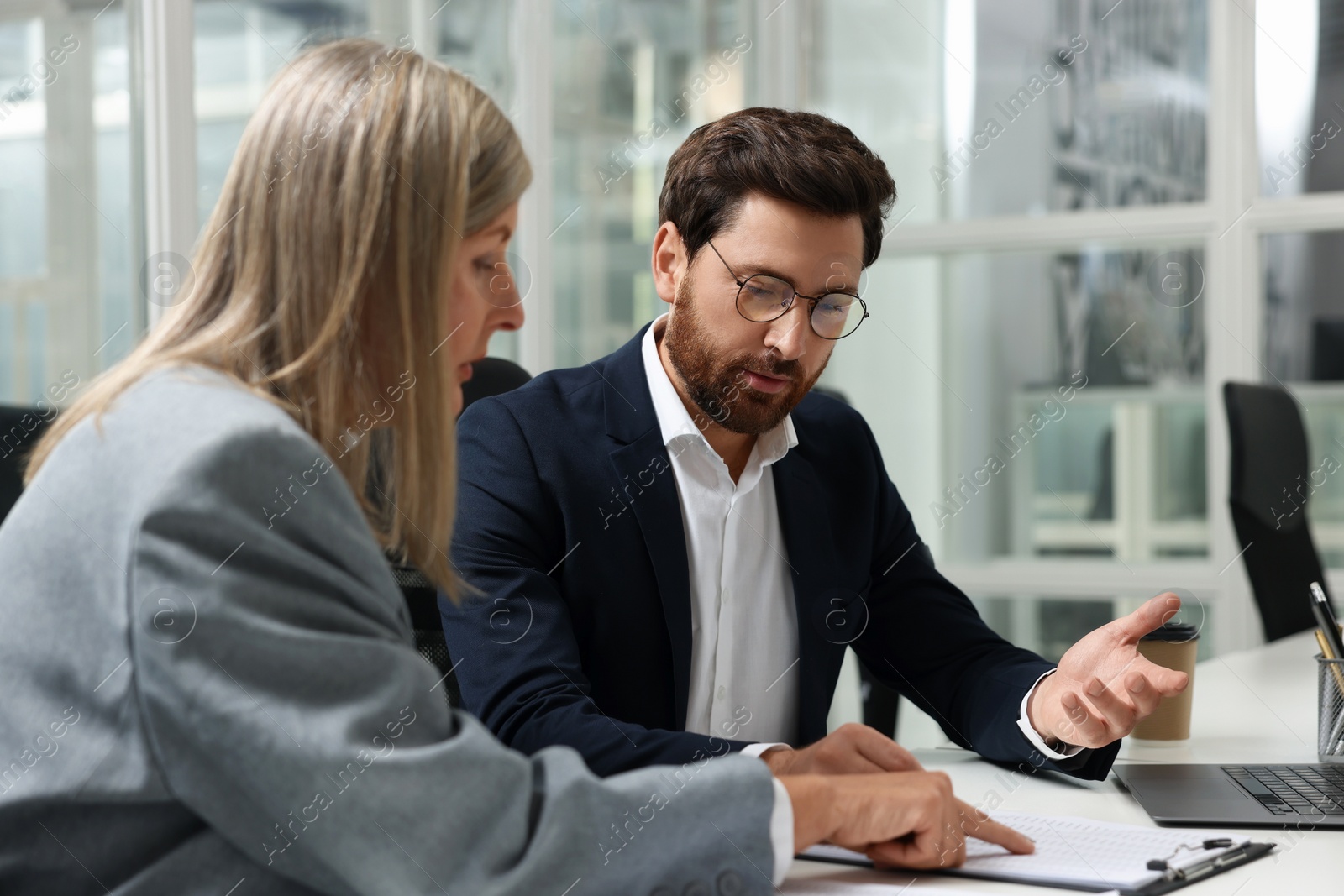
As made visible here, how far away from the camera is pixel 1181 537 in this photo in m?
4.10

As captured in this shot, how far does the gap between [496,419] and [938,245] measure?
3.07 metres

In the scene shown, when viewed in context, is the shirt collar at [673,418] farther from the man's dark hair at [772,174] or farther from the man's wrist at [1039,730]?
the man's wrist at [1039,730]

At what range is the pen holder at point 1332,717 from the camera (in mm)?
1456

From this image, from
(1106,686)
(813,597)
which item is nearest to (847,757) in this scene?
(1106,686)

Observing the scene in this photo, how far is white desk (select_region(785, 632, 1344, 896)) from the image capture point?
101 cm

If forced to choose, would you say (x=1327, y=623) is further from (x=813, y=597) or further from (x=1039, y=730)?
(x=813, y=597)

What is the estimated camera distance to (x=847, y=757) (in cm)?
121

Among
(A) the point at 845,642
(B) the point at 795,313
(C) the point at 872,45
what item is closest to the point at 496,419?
(B) the point at 795,313

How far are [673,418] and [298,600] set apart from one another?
855mm

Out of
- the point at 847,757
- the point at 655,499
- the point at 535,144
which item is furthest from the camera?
the point at 535,144

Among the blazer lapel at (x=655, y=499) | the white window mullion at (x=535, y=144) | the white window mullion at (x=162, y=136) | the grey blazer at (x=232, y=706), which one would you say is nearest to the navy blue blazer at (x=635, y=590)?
the blazer lapel at (x=655, y=499)

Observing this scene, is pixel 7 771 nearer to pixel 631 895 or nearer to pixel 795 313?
pixel 631 895

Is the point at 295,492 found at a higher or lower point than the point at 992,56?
lower

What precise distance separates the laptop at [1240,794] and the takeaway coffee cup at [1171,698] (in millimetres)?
138
